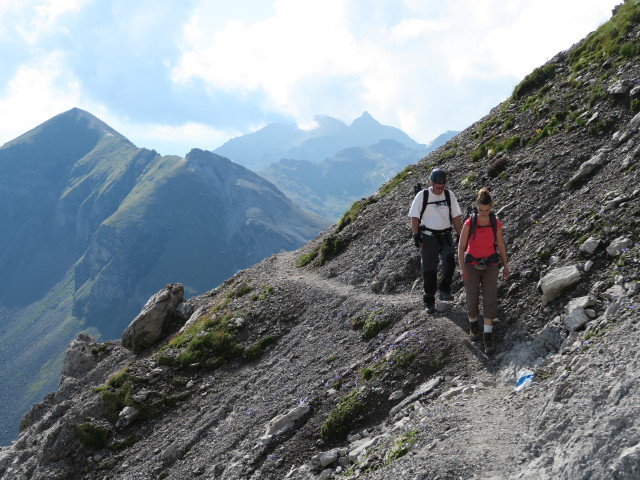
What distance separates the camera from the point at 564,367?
29.5 ft

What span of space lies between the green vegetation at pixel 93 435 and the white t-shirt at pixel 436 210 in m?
15.9

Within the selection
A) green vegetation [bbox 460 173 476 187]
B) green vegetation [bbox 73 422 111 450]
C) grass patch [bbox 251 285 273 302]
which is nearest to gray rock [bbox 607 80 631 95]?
green vegetation [bbox 460 173 476 187]

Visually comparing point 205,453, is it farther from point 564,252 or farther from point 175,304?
point 175,304

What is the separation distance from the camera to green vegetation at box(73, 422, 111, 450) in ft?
61.6

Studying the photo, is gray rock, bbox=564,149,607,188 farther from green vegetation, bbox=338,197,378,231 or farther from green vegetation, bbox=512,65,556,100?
green vegetation, bbox=338,197,378,231

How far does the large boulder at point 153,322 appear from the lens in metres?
28.6

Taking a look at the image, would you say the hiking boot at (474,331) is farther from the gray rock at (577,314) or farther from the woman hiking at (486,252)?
the gray rock at (577,314)

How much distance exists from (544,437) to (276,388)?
11.0 metres

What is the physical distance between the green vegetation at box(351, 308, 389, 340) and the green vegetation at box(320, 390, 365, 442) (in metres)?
3.72

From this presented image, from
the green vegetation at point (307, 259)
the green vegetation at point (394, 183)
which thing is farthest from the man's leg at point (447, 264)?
the green vegetation at point (394, 183)

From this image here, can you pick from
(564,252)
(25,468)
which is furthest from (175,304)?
(564,252)

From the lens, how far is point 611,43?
23609 millimetres

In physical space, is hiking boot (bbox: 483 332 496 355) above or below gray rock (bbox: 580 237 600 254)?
below

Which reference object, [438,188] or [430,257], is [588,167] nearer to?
[438,188]
